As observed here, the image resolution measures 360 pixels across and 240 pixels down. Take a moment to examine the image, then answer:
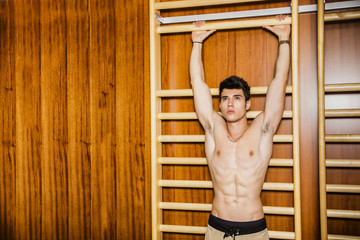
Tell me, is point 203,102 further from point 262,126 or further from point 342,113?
point 342,113

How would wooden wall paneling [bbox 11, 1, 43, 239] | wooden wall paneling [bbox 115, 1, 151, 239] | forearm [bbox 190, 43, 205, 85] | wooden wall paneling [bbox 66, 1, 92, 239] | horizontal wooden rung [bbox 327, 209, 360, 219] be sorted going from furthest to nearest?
wooden wall paneling [bbox 11, 1, 43, 239]
wooden wall paneling [bbox 66, 1, 92, 239]
wooden wall paneling [bbox 115, 1, 151, 239]
forearm [bbox 190, 43, 205, 85]
horizontal wooden rung [bbox 327, 209, 360, 219]

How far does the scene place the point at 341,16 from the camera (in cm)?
168

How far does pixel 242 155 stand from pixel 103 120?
3.62 ft

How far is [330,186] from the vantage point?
1678mm

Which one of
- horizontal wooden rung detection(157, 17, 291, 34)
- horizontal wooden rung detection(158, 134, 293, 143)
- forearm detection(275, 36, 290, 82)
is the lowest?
horizontal wooden rung detection(158, 134, 293, 143)

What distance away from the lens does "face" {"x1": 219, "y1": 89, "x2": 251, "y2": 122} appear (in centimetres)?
170

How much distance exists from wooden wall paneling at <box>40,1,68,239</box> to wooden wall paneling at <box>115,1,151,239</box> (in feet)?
1.55

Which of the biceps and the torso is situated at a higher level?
the biceps

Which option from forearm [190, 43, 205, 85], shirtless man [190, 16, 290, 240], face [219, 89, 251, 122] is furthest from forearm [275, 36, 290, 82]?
forearm [190, 43, 205, 85]

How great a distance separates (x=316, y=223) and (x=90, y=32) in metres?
2.13

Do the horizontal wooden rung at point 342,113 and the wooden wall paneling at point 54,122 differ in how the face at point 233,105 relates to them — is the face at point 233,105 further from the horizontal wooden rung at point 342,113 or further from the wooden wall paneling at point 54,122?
the wooden wall paneling at point 54,122

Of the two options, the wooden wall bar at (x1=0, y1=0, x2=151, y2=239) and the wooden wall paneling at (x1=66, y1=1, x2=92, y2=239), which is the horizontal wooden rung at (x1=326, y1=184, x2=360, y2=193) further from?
the wooden wall paneling at (x1=66, y1=1, x2=92, y2=239)

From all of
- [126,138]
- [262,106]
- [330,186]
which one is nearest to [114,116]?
[126,138]

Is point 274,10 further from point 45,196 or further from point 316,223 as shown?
point 45,196
